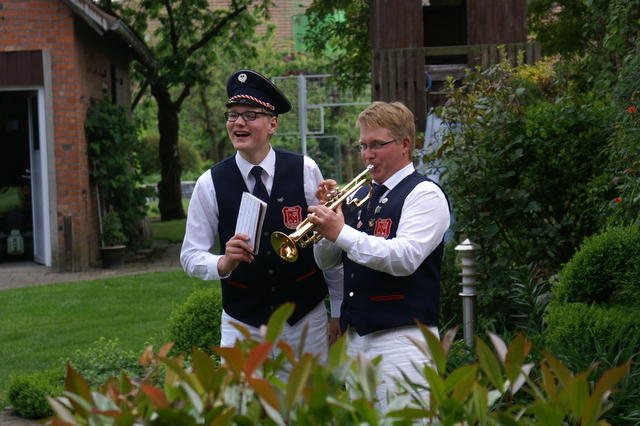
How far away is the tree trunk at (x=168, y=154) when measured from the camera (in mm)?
22172

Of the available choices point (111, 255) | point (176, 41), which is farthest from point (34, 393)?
point (176, 41)

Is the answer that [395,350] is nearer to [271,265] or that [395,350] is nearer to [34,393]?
[271,265]

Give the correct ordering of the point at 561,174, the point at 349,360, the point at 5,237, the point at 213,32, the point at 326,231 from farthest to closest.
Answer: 1. the point at 213,32
2. the point at 5,237
3. the point at 561,174
4. the point at 326,231
5. the point at 349,360

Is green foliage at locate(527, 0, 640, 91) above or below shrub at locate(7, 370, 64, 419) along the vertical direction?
above

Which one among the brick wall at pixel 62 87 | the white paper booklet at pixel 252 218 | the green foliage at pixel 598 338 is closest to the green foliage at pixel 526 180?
the green foliage at pixel 598 338

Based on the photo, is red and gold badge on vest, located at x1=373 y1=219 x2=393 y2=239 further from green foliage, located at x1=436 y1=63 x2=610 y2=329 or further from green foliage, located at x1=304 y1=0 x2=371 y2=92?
green foliage, located at x1=304 y1=0 x2=371 y2=92

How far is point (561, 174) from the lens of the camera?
7.07m

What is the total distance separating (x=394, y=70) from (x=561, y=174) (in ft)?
15.4

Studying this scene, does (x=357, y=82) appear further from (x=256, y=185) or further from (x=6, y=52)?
(x=256, y=185)

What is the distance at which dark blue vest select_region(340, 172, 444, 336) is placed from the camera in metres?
3.79

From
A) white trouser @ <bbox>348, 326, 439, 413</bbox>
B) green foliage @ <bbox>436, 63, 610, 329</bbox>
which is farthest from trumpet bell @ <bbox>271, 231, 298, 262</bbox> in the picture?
green foliage @ <bbox>436, 63, 610, 329</bbox>

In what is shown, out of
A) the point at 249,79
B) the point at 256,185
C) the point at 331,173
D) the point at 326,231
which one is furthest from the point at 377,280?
the point at 331,173

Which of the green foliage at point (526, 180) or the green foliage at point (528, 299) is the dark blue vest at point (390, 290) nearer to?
the green foliage at point (528, 299)

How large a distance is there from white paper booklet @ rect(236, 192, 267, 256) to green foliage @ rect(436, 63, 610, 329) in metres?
3.19
